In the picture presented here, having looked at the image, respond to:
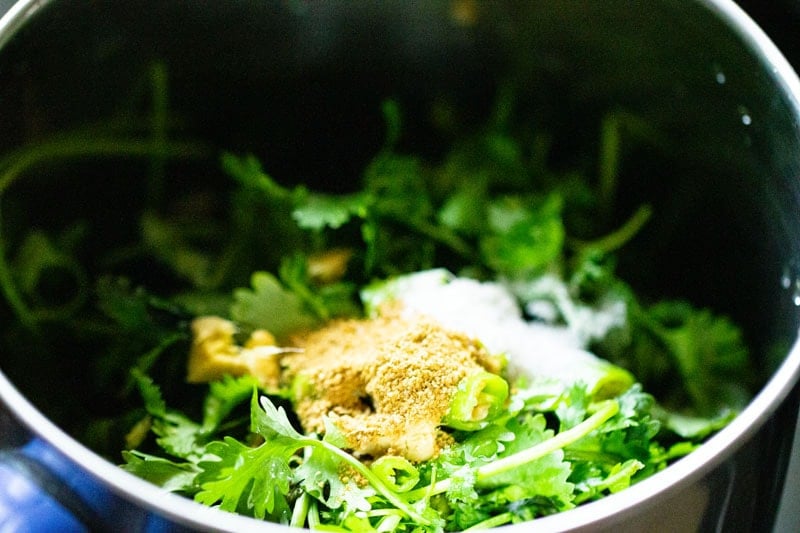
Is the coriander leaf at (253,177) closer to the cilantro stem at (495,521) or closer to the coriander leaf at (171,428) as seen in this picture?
the coriander leaf at (171,428)

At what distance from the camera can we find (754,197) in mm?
805

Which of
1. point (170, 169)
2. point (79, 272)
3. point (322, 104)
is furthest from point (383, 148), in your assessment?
point (79, 272)

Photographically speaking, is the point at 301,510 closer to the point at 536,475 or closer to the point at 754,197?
the point at 536,475

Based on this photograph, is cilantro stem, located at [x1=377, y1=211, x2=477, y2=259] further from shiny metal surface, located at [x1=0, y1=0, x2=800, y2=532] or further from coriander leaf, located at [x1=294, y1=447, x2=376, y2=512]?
coriander leaf, located at [x1=294, y1=447, x2=376, y2=512]

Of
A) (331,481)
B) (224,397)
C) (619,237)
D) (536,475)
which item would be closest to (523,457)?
(536,475)

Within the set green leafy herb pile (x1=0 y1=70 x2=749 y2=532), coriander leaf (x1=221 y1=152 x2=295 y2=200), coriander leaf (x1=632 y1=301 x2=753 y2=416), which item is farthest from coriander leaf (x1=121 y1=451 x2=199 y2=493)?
coriander leaf (x1=632 y1=301 x2=753 y2=416)

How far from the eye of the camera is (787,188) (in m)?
0.73

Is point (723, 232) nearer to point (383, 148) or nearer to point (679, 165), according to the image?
point (679, 165)

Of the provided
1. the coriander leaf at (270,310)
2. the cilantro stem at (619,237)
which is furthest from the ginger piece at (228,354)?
the cilantro stem at (619,237)

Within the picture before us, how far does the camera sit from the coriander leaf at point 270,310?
0.80 meters

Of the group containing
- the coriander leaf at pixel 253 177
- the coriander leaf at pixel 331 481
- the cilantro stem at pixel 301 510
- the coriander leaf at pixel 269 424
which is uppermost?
the coriander leaf at pixel 253 177

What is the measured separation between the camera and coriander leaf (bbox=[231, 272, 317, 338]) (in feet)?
2.64

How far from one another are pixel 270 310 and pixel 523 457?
28 cm

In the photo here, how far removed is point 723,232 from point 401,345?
0.38 metres
